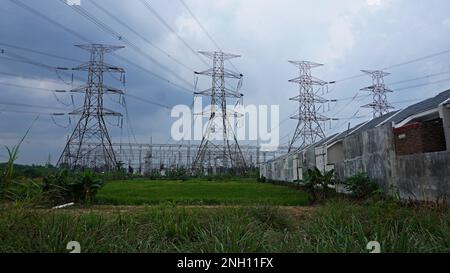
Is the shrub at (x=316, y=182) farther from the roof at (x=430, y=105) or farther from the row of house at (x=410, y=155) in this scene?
the roof at (x=430, y=105)

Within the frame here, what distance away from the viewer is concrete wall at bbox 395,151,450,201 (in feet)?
24.5

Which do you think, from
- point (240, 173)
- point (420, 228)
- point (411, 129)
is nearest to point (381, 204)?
point (420, 228)

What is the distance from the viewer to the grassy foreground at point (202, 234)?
320 centimetres

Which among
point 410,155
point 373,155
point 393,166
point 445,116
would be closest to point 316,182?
point 373,155

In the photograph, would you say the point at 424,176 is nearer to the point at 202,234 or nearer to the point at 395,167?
the point at 395,167

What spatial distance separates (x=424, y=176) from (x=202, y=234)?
6.40 meters

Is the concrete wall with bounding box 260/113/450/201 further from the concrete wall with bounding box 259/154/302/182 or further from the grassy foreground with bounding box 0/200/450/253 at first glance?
the concrete wall with bounding box 259/154/302/182

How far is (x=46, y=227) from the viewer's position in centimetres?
349

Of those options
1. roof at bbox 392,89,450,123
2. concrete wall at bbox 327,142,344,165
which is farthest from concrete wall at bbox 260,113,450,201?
concrete wall at bbox 327,142,344,165

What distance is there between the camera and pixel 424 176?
26.7 feet

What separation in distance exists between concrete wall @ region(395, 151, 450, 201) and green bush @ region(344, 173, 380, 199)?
991 millimetres

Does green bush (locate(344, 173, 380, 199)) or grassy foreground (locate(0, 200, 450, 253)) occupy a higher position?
green bush (locate(344, 173, 380, 199))
